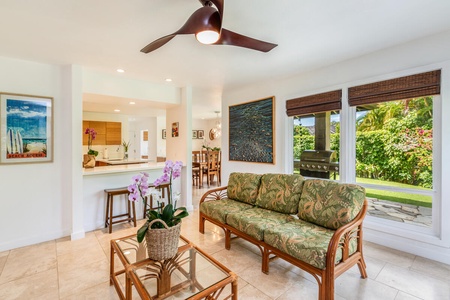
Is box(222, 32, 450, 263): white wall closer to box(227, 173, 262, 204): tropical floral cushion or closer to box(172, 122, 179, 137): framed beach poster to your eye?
box(227, 173, 262, 204): tropical floral cushion

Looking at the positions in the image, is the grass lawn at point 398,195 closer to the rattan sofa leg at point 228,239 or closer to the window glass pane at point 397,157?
the window glass pane at point 397,157

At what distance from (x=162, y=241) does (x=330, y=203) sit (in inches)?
62.8

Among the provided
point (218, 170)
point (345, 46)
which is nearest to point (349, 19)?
point (345, 46)

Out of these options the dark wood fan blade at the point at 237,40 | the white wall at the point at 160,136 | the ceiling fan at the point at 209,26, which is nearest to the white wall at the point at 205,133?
the white wall at the point at 160,136

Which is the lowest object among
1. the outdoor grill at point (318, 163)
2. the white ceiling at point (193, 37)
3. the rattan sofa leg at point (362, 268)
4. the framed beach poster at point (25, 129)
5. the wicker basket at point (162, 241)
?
the rattan sofa leg at point (362, 268)

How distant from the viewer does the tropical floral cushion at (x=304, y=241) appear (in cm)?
165

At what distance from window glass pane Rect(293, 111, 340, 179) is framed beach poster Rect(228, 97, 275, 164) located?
1.47 feet

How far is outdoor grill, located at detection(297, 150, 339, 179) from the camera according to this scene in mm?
3166

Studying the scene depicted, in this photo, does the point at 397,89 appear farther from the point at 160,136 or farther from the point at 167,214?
the point at 160,136

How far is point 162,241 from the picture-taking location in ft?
5.06

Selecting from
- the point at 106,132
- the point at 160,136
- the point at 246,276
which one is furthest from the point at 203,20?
the point at 160,136

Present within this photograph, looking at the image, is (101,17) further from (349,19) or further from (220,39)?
(349,19)

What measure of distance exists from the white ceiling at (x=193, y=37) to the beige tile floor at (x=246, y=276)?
2.40 m

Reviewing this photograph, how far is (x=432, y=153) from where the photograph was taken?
7.76 ft
